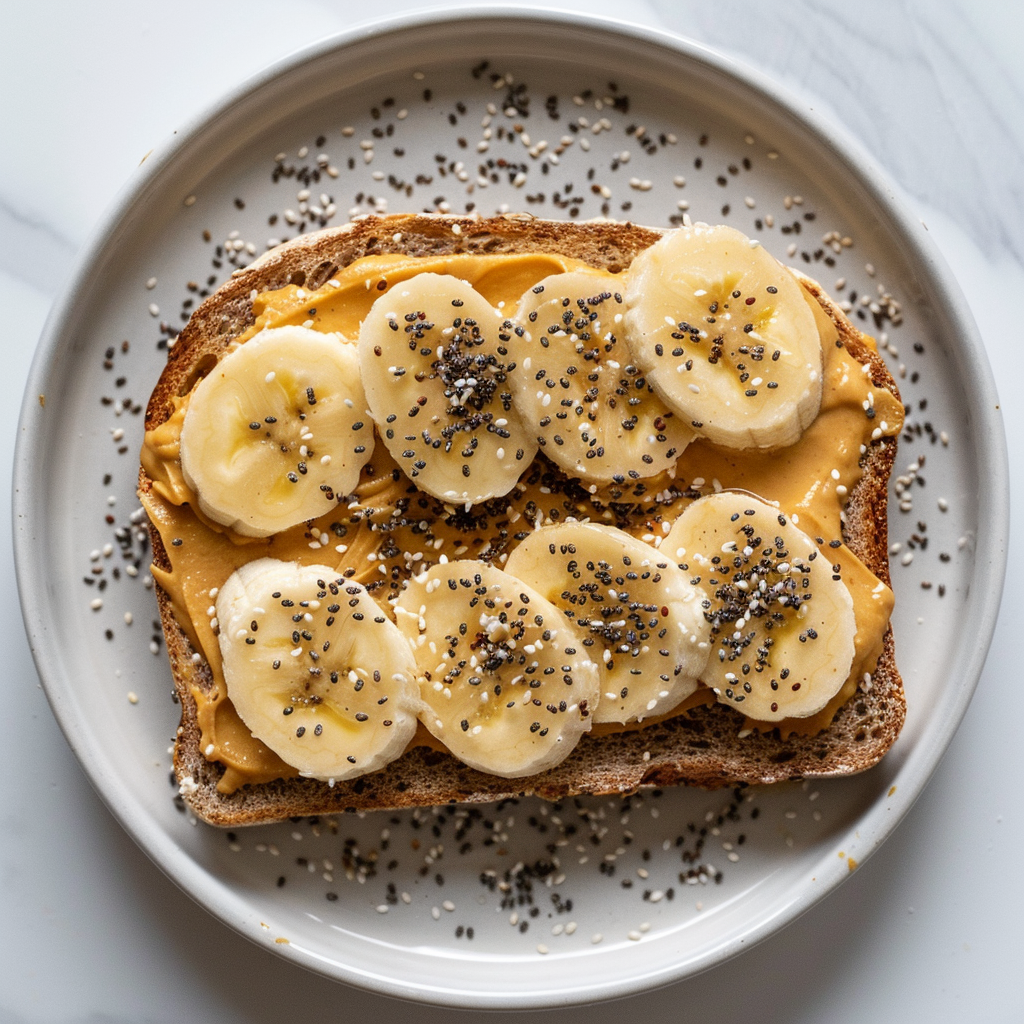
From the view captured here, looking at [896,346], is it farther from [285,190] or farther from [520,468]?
[285,190]

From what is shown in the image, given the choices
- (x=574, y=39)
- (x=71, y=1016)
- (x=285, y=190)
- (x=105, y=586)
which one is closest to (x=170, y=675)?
(x=105, y=586)

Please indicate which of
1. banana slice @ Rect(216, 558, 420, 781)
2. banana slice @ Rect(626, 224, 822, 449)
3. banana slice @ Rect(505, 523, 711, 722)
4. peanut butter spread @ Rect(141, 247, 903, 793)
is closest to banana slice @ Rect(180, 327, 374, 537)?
peanut butter spread @ Rect(141, 247, 903, 793)

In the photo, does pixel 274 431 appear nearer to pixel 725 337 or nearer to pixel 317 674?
pixel 317 674

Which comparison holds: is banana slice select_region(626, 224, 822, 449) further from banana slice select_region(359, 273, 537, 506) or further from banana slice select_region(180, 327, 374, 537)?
banana slice select_region(180, 327, 374, 537)

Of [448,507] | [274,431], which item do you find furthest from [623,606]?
[274,431]

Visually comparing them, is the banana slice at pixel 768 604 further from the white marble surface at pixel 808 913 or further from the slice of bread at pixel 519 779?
the white marble surface at pixel 808 913

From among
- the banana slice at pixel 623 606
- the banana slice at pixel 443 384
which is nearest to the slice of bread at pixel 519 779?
the banana slice at pixel 623 606
